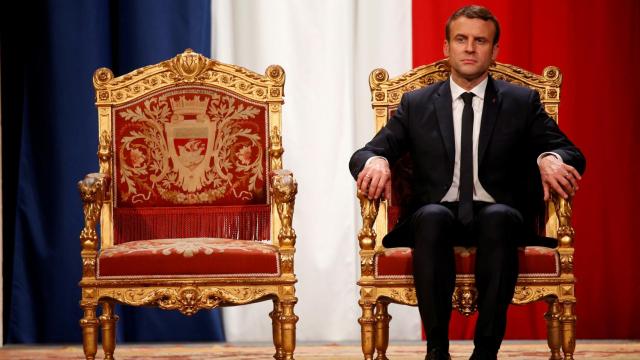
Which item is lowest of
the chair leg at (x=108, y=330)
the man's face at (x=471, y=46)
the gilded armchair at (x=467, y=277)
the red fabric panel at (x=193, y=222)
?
the chair leg at (x=108, y=330)

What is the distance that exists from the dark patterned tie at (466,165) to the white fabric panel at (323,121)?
4.32 feet

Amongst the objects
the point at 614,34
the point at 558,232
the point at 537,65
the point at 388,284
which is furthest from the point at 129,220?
the point at 614,34

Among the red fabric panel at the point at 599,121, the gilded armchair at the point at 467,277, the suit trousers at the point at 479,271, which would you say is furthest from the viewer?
the red fabric panel at the point at 599,121

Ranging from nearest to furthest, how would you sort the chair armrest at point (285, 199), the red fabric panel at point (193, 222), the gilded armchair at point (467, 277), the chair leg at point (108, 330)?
the gilded armchair at point (467, 277)
the chair armrest at point (285, 199)
the chair leg at point (108, 330)
the red fabric panel at point (193, 222)

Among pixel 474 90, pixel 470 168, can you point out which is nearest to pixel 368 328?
pixel 470 168

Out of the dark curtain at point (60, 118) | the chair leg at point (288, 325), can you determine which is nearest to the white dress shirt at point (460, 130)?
the chair leg at point (288, 325)

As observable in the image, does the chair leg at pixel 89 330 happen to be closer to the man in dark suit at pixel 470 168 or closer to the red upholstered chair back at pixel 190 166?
the red upholstered chair back at pixel 190 166

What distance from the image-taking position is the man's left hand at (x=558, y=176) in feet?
9.23

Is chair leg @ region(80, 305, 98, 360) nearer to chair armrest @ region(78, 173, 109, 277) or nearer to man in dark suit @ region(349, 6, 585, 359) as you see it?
chair armrest @ region(78, 173, 109, 277)

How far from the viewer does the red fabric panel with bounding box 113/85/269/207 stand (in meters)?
3.39

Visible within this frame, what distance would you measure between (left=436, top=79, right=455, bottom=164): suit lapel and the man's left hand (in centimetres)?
29

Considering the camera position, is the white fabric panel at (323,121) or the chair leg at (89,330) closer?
the chair leg at (89,330)

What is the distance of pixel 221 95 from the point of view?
345 cm

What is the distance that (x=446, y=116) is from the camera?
9.95 ft
